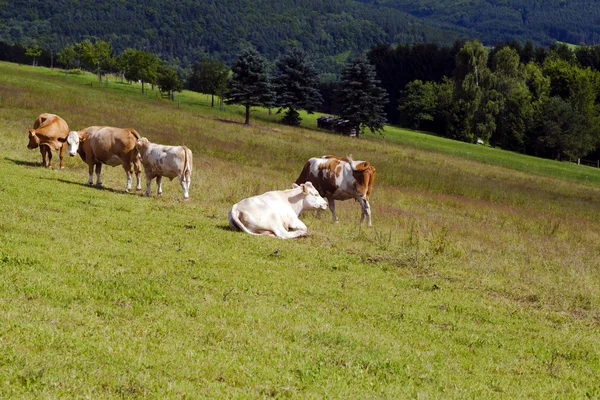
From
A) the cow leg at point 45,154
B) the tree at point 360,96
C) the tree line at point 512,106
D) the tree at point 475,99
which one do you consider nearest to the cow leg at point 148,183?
the cow leg at point 45,154

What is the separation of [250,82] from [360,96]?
1605 centimetres

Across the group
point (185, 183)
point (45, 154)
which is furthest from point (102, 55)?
point (185, 183)

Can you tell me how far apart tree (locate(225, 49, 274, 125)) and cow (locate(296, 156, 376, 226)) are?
172 ft

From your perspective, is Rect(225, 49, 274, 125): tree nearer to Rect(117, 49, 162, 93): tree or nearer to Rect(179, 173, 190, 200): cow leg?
Rect(117, 49, 162, 93): tree

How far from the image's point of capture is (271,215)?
47.5 feet

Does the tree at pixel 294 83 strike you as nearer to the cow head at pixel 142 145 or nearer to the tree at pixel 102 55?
the tree at pixel 102 55

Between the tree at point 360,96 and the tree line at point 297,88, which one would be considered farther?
the tree at point 360,96

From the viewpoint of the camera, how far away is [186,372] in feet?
20.7

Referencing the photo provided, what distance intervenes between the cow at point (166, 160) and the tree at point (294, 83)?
6131cm

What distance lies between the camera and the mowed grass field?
6426mm

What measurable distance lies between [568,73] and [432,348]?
391ft

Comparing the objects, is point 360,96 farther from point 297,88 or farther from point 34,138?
point 34,138

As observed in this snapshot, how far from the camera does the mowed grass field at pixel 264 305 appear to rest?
→ 253 inches

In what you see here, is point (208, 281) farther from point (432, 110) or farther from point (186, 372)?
point (432, 110)
